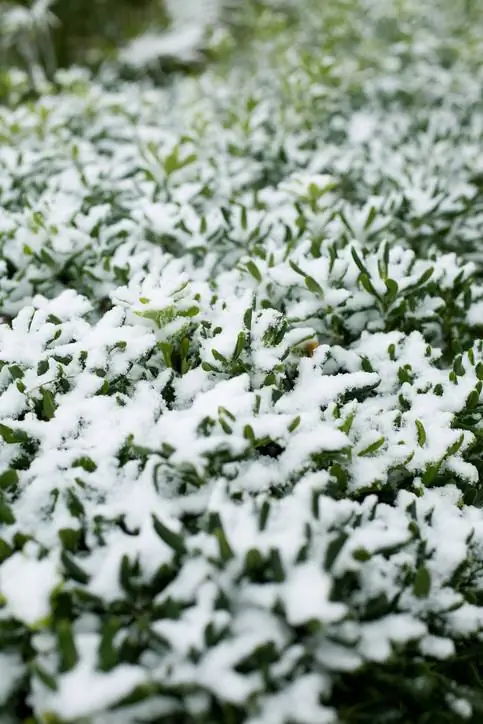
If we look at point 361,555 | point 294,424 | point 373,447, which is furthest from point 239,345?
point 361,555

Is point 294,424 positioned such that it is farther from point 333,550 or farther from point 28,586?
point 28,586

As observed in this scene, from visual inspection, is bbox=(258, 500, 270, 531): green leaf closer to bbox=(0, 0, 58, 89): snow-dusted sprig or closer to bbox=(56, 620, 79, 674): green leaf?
bbox=(56, 620, 79, 674): green leaf

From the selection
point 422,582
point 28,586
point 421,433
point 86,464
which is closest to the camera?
point 28,586

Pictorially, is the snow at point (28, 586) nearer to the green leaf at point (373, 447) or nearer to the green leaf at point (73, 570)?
the green leaf at point (73, 570)

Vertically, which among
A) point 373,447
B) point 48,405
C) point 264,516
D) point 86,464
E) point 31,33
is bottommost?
point 373,447

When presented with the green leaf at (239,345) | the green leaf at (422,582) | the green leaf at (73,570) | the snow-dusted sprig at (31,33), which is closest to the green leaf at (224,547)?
the green leaf at (73,570)

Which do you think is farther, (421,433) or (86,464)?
(421,433)

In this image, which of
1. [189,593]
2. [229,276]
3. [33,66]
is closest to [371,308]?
[229,276]

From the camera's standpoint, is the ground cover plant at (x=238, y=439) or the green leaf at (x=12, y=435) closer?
the ground cover plant at (x=238, y=439)

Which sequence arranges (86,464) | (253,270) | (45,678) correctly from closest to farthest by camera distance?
(45,678) < (86,464) < (253,270)
